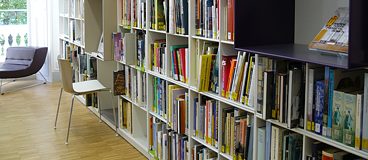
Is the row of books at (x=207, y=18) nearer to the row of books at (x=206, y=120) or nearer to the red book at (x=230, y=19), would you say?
the red book at (x=230, y=19)

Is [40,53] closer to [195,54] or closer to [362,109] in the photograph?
[195,54]

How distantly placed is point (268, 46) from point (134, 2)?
2.05m

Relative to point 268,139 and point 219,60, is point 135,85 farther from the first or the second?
point 268,139

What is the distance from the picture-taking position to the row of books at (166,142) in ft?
11.7

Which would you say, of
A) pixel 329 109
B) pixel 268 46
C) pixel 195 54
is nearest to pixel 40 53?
pixel 195 54

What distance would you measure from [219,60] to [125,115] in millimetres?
2114

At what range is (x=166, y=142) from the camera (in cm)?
379

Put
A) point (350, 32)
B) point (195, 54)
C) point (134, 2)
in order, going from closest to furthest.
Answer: point (350, 32) → point (195, 54) → point (134, 2)

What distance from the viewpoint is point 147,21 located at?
393 centimetres

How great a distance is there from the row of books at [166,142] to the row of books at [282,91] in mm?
1189

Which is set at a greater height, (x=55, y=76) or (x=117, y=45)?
(x=117, y=45)

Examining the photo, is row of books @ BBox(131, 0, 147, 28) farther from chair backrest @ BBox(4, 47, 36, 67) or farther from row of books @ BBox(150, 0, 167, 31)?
chair backrest @ BBox(4, 47, 36, 67)

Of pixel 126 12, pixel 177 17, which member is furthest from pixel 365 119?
pixel 126 12

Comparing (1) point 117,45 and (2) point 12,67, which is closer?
(1) point 117,45
